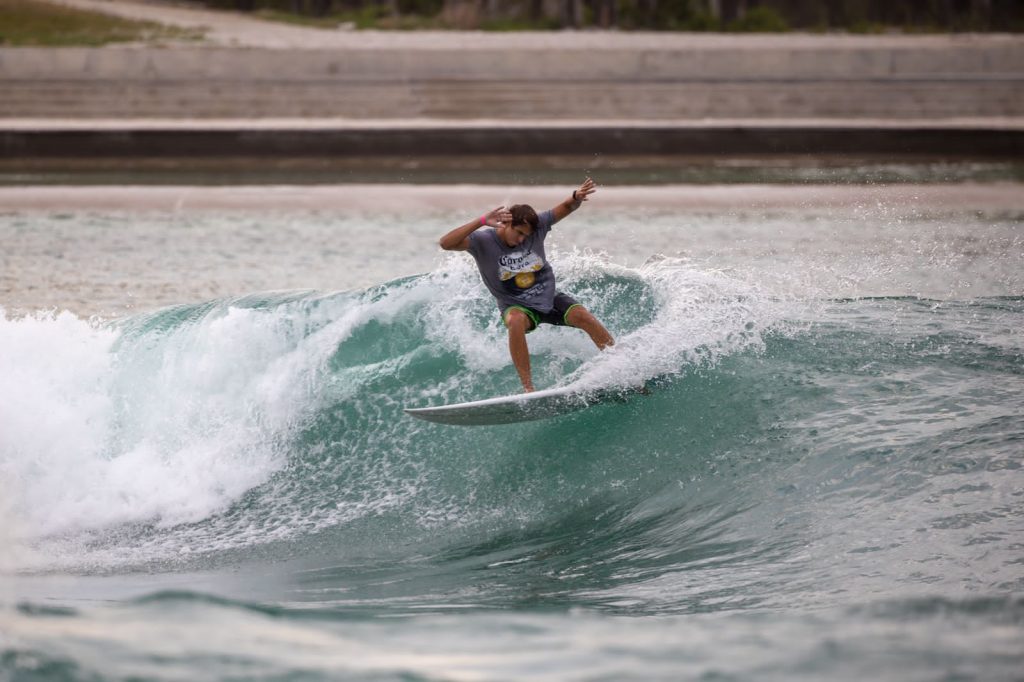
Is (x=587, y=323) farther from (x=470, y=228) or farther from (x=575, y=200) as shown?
(x=470, y=228)

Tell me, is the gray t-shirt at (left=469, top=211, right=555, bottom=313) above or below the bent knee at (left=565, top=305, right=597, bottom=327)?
above

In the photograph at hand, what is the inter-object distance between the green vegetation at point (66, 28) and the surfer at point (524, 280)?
1994 cm

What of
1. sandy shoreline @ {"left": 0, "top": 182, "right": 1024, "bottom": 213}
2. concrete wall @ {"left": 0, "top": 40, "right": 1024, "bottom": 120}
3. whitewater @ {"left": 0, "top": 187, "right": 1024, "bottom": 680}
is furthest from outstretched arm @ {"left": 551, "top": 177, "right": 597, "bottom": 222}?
concrete wall @ {"left": 0, "top": 40, "right": 1024, "bottom": 120}

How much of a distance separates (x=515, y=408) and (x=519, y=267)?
0.74 meters

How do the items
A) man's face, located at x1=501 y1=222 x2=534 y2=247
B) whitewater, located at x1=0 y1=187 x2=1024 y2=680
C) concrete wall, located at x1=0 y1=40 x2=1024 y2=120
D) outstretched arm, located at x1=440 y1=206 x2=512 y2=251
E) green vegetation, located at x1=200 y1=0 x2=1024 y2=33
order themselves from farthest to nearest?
green vegetation, located at x1=200 y1=0 x2=1024 y2=33 < concrete wall, located at x1=0 y1=40 x2=1024 y2=120 < man's face, located at x1=501 y1=222 x2=534 y2=247 < outstretched arm, located at x1=440 y1=206 x2=512 y2=251 < whitewater, located at x1=0 y1=187 x2=1024 y2=680

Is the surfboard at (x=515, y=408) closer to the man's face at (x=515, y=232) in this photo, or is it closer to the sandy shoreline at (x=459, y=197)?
the man's face at (x=515, y=232)

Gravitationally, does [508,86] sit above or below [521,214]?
above

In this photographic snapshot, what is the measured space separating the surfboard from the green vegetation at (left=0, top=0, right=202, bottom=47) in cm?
2040

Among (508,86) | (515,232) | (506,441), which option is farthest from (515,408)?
(508,86)

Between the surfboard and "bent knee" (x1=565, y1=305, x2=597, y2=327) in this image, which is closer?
the surfboard

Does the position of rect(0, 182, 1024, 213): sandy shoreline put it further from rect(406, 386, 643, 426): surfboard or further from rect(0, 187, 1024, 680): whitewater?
rect(406, 386, 643, 426): surfboard

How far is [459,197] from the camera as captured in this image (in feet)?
48.4

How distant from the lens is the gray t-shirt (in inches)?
221

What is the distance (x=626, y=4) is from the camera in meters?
28.9
